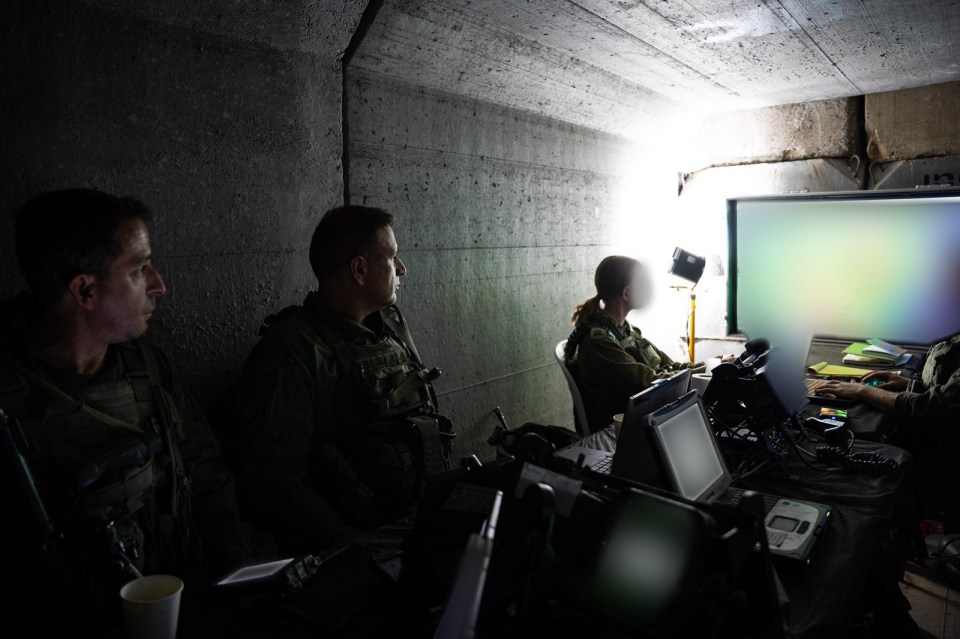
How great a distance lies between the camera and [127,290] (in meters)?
1.61

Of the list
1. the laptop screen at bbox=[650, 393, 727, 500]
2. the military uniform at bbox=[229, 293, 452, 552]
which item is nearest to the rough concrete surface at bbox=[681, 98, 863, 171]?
the laptop screen at bbox=[650, 393, 727, 500]

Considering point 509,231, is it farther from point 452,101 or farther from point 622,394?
point 622,394

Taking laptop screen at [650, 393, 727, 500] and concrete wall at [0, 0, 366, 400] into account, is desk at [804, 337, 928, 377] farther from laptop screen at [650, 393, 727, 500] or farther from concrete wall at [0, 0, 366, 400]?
concrete wall at [0, 0, 366, 400]

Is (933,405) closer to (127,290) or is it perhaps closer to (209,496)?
(209,496)

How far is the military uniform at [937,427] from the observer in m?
2.66

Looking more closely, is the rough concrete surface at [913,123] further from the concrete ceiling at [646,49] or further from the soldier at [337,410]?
the soldier at [337,410]

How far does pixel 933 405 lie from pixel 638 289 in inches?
54.4

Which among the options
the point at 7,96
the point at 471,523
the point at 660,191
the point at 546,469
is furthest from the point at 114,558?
the point at 660,191

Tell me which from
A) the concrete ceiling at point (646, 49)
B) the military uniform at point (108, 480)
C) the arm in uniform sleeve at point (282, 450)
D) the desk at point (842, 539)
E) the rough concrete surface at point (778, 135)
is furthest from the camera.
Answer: the rough concrete surface at point (778, 135)

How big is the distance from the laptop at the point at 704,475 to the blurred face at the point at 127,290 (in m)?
1.32

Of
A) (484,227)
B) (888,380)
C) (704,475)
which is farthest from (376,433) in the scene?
(888,380)

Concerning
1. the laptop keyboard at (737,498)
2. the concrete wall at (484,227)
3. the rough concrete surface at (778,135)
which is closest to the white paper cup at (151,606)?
the laptop keyboard at (737,498)

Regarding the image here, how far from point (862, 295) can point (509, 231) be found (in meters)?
2.95

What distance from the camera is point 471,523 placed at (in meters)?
1.24
